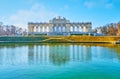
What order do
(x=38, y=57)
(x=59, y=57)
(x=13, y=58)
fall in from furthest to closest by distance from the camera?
(x=38, y=57) < (x=59, y=57) < (x=13, y=58)

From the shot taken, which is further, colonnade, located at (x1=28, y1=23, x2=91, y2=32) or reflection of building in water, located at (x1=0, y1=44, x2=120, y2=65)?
colonnade, located at (x1=28, y1=23, x2=91, y2=32)

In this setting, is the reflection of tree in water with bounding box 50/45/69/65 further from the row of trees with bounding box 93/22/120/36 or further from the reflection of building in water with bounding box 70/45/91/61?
the row of trees with bounding box 93/22/120/36

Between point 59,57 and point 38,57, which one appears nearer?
point 59,57

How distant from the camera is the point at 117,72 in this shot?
1219cm

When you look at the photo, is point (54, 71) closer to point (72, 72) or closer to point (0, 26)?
point (72, 72)

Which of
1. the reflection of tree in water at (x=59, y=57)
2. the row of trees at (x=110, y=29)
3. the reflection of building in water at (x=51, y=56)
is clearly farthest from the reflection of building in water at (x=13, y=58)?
the row of trees at (x=110, y=29)

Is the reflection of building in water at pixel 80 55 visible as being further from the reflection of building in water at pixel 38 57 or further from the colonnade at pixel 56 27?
the colonnade at pixel 56 27

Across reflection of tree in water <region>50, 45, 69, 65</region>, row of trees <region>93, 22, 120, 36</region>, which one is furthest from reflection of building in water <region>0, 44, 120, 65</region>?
row of trees <region>93, 22, 120, 36</region>

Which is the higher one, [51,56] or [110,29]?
[110,29]


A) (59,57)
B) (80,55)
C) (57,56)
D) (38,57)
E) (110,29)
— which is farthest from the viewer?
(110,29)

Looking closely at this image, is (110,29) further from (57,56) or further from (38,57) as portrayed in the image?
(38,57)

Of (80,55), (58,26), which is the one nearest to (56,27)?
(58,26)

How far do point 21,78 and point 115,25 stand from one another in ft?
215

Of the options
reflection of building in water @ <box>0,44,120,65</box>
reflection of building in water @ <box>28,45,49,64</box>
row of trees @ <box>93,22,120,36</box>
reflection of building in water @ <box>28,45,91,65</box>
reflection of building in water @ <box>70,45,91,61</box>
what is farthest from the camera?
row of trees @ <box>93,22,120,36</box>
